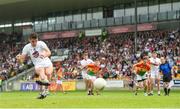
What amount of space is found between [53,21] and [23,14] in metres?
5.28

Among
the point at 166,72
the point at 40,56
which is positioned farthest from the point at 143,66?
the point at 40,56

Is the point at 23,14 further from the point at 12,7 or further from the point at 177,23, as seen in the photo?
the point at 177,23

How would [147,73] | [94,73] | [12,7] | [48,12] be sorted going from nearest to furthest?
[147,73], [94,73], [12,7], [48,12]

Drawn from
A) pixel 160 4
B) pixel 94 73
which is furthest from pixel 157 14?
pixel 94 73

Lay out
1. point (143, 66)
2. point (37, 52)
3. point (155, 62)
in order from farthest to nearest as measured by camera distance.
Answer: point (155, 62) → point (143, 66) → point (37, 52)

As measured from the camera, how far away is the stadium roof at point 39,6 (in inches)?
2368

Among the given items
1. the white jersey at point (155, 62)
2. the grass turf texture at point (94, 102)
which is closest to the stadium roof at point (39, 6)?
the white jersey at point (155, 62)

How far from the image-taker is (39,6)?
64.0 m

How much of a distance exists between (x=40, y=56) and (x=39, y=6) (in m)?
44.6

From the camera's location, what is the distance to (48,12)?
225ft

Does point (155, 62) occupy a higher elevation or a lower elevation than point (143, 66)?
higher

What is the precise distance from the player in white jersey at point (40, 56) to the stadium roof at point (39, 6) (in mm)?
39847

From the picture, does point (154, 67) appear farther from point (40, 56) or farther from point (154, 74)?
point (40, 56)

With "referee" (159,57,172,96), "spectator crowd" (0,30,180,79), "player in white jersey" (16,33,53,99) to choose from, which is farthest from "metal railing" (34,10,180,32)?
"player in white jersey" (16,33,53,99)
